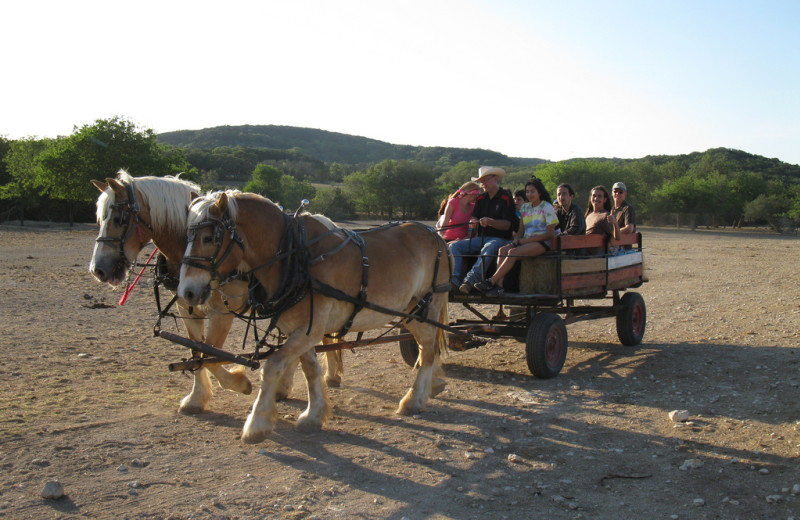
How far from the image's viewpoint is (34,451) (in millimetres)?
4535

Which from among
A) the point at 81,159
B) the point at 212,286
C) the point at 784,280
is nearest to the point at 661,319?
the point at 784,280

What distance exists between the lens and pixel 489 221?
7.46 metres

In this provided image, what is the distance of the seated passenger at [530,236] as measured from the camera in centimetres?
710

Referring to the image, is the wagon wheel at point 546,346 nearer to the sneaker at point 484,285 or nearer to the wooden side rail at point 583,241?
the sneaker at point 484,285

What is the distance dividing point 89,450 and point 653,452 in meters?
4.35

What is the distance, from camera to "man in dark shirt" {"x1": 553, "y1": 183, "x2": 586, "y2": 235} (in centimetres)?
831

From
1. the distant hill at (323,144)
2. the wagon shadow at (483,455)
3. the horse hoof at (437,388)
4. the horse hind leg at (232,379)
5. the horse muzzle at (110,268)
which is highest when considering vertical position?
the distant hill at (323,144)

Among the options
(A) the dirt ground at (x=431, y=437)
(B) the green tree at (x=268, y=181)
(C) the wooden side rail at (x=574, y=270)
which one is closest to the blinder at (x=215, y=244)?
(A) the dirt ground at (x=431, y=437)

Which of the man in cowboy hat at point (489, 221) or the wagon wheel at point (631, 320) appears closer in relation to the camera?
the man in cowboy hat at point (489, 221)

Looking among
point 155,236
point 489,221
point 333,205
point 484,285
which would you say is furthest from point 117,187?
point 333,205

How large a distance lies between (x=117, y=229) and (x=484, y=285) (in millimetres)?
3860

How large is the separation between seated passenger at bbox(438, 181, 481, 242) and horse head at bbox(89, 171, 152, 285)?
12.6ft

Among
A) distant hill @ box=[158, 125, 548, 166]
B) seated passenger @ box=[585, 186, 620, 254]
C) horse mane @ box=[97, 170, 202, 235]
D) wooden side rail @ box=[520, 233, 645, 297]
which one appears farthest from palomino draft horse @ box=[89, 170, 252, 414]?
distant hill @ box=[158, 125, 548, 166]

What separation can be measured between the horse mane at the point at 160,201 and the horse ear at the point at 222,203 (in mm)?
870
